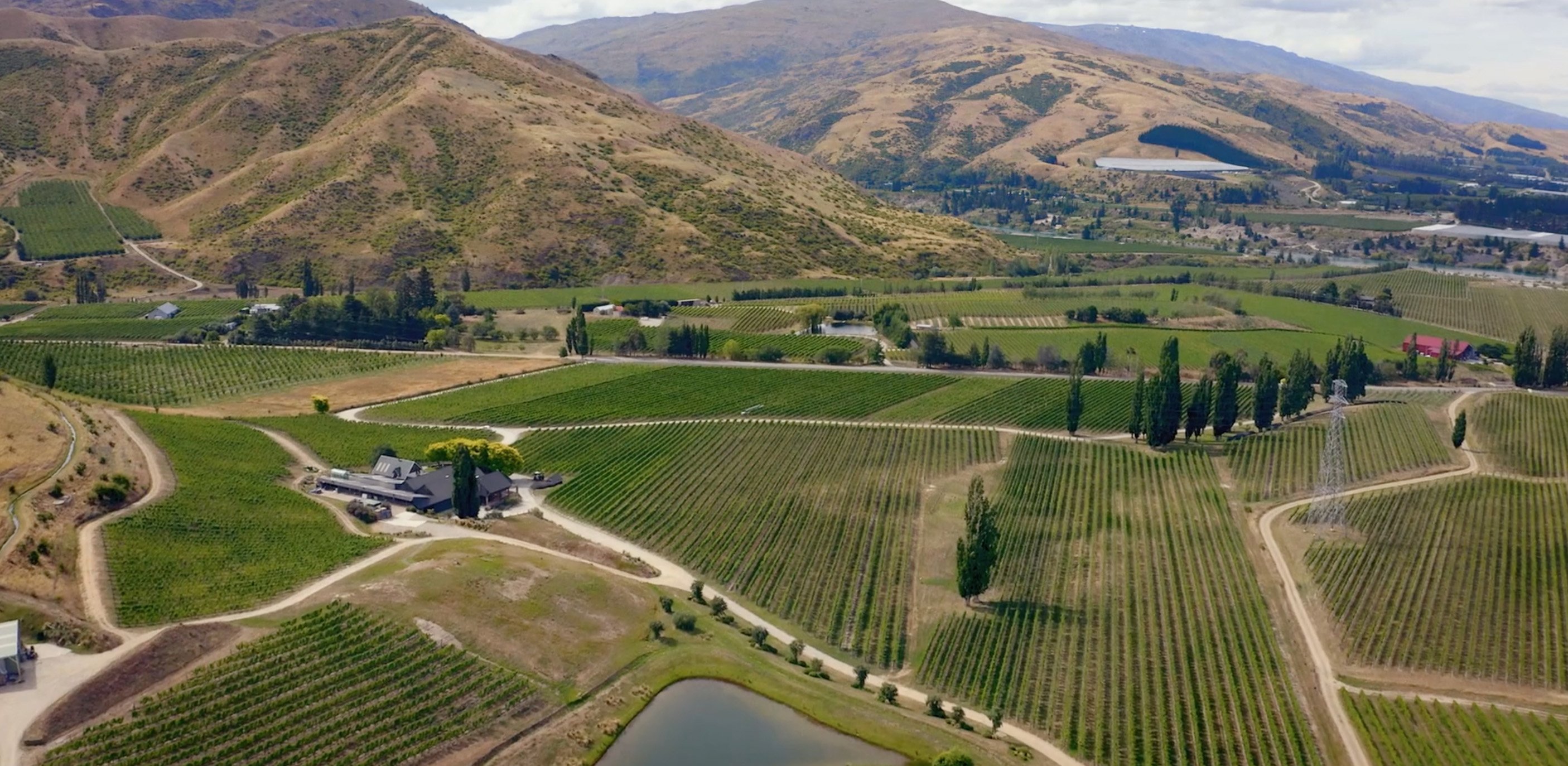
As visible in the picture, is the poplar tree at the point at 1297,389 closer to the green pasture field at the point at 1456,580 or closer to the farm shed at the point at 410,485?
the green pasture field at the point at 1456,580

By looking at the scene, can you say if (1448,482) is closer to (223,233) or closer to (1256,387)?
(1256,387)

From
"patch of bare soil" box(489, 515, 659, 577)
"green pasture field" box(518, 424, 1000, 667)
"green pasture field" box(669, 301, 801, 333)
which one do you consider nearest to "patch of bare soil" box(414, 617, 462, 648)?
"patch of bare soil" box(489, 515, 659, 577)

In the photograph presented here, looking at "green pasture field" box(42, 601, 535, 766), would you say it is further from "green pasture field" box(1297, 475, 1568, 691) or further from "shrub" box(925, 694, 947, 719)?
"green pasture field" box(1297, 475, 1568, 691)

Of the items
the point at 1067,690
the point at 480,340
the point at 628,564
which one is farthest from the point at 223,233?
the point at 1067,690

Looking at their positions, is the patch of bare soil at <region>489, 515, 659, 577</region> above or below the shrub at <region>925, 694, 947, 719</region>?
above

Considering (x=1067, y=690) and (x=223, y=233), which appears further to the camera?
(x=223, y=233)

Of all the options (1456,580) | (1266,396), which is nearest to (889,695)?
(1456,580)

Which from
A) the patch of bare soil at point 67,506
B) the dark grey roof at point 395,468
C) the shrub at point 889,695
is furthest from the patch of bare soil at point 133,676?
the shrub at point 889,695
